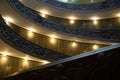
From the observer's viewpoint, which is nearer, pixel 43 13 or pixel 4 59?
pixel 4 59

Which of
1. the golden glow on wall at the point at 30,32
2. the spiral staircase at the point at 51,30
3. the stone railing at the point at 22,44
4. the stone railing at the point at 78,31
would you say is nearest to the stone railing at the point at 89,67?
the spiral staircase at the point at 51,30

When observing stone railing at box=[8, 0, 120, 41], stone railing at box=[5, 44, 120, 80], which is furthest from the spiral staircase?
stone railing at box=[5, 44, 120, 80]

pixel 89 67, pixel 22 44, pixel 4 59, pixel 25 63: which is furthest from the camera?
pixel 25 63

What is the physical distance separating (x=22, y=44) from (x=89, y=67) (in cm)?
1424

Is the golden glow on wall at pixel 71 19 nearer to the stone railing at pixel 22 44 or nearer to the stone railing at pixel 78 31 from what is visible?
the stone railing at pixel 78 31

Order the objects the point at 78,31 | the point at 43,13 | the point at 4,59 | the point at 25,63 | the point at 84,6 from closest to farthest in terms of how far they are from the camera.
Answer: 1. the point at 4,59
2. the point at 25,63
3. the point at 78,31
4. the point at 43,13
5. the point at 84,6

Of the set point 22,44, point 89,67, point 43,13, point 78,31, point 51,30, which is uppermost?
point 43,13

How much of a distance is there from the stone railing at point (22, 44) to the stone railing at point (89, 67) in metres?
12.1

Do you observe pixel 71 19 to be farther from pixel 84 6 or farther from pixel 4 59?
pixel 4 59

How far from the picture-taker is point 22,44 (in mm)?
16078

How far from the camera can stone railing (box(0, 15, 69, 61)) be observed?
565 inches

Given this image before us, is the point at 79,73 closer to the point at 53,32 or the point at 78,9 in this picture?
the point at 53,32

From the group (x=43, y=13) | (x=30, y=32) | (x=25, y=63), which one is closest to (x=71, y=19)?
(x=43, y=13)

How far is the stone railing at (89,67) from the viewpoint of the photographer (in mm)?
2025
